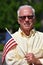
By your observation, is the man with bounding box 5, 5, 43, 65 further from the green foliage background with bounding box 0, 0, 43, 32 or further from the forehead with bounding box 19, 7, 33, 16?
the green foliage background with bounding box 0, 0, 43, 32

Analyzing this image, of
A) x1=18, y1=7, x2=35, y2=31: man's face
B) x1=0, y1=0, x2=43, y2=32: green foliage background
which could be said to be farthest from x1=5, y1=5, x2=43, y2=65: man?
x1=0, y1=0, x2=43, y2=32: green foliage background

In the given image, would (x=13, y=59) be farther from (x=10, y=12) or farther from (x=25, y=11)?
(x=10, y=12)

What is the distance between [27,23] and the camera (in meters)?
2.73

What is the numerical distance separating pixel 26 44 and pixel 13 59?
17 centimetres

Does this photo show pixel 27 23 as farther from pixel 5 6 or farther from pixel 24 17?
pixel 5 6

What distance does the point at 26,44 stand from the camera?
2707 mm

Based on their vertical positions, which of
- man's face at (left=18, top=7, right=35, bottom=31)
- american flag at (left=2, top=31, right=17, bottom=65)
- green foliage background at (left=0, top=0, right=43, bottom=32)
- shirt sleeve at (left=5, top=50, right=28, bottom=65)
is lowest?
green foliage background at (left=0, top=0, right=43, bottom=32)

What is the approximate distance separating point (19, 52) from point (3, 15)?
2695cm

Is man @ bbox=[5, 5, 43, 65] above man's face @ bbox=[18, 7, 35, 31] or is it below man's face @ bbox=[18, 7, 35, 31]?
below

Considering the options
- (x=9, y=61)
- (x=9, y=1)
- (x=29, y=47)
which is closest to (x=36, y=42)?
(x=29, y=47)

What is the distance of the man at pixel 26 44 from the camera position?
270cm

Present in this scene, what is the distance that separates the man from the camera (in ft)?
8.87

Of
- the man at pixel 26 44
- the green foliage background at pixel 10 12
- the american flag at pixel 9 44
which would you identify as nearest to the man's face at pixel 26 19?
the man at pixel 26 44

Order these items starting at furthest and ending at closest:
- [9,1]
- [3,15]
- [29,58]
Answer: [9,1] → [3,15] → [29,58]
